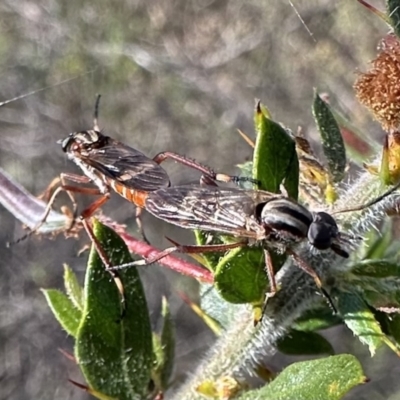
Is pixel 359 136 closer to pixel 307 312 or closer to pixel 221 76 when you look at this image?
pixel 307 312

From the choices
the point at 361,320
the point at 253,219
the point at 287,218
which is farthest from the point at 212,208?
the point at 361,320

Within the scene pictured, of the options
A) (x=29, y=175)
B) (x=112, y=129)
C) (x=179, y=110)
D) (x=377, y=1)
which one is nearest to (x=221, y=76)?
(x=179, y=110)

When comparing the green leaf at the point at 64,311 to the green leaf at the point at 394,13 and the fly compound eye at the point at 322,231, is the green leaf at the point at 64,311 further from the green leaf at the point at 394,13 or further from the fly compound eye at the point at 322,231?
the green leaf at the point at 394,13

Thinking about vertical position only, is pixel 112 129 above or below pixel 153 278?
above

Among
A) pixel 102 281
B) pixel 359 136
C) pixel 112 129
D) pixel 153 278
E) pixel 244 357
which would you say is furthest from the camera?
pixel 112 129

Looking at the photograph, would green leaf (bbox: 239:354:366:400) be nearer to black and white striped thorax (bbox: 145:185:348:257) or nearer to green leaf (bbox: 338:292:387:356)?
green leaf (bbox: 338:292:387:356)

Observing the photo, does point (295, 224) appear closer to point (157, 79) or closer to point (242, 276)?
point (242, 276)
